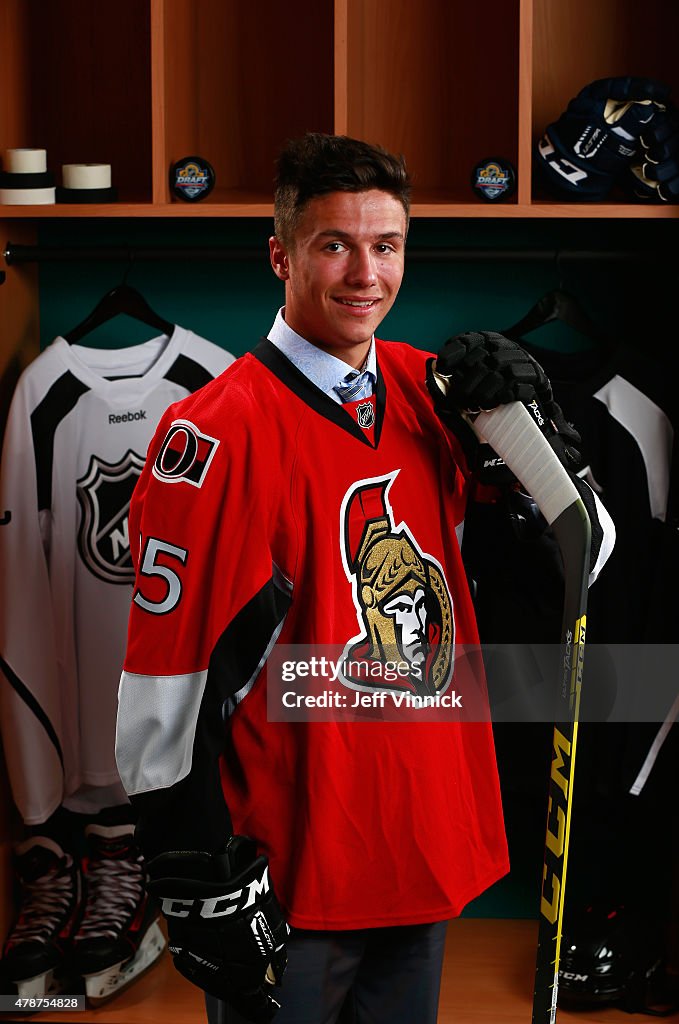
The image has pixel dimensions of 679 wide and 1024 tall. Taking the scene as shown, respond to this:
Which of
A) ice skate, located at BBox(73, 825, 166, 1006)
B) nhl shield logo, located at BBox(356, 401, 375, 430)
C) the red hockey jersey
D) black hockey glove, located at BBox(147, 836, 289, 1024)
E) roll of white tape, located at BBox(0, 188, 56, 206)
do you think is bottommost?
ice skate, located at BBox(73, 825, 166, 1006)

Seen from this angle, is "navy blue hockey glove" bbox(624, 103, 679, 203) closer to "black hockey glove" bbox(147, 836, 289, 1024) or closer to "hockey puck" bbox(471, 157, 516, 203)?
"hockey puck" bbox(471, 157, 516, 203)

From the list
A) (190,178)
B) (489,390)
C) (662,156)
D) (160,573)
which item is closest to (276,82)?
(190,178)

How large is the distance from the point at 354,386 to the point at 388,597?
0.77 feet

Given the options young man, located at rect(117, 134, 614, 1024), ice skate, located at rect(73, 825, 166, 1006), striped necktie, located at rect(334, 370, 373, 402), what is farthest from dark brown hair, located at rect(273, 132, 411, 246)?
ice skate, located at rect(73, 825, 166, 1006)

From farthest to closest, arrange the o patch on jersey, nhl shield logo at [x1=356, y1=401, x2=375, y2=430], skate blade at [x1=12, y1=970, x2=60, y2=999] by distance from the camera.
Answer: skate blade at [x1=12, y1=970, x2=60, y2=999] < nhl shield logo at [x1=356, y1=401, x2=375, y2=430] < the o patch on jersey

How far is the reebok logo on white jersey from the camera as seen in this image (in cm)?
196

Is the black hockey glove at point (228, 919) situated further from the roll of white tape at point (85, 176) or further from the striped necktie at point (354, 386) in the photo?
the roll of white tape at point (85, 176)

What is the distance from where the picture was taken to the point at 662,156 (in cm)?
177

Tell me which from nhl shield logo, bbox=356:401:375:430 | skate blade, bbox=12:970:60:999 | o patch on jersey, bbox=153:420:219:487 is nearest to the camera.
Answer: o patch on jersey, bbox=153:420:219:487

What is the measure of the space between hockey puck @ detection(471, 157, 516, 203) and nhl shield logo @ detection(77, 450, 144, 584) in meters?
0.76

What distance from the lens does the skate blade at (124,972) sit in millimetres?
1895

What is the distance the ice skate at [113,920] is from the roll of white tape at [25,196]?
1.13m

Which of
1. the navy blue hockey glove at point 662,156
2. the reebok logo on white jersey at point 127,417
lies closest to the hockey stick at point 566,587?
the navy blue hockey glove at point 662,156

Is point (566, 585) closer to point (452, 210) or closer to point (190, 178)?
point (452, 210)
